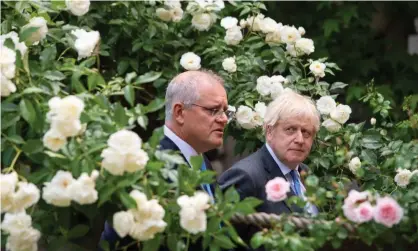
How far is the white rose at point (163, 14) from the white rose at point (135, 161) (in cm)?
237

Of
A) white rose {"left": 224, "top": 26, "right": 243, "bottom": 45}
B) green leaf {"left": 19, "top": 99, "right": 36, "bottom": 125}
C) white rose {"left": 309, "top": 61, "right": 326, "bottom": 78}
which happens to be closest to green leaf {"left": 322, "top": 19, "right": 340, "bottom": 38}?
white rose {"left": 224, "top": 26, "right": 243, "bottom": 45}

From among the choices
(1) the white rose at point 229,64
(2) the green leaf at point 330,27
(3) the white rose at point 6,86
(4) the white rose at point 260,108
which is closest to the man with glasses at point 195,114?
(3) the white rose at point 6,86

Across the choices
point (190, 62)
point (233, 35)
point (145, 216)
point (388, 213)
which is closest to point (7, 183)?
point (145, 216)

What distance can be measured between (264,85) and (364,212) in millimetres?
1994

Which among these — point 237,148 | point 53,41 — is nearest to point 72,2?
point 53,41

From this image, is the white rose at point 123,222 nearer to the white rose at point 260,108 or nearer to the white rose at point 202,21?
the white rose at point 260,108

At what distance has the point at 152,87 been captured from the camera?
5844 mm

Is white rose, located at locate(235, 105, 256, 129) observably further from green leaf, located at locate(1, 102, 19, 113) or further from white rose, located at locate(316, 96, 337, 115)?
green leaf, located at locate(1, 102, 19, 113)

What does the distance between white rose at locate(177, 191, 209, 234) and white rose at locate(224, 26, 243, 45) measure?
2.24m

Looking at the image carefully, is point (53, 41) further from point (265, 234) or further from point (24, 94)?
point (265, 234)

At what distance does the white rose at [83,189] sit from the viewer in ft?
10.9

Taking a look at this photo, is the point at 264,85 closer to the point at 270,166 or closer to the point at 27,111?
the point at 270,166

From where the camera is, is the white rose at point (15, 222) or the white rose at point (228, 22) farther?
the white rose at point (228, 22)

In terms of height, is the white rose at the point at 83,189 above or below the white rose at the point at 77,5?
above
